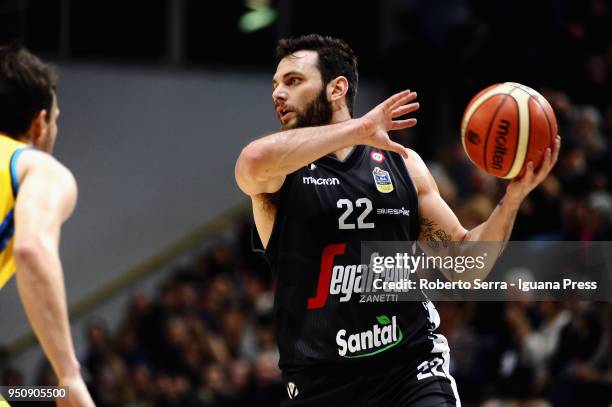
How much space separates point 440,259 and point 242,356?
24.3 feet

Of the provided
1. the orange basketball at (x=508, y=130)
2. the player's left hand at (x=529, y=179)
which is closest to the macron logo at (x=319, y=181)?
the orange basketball at (x=508, y=130)

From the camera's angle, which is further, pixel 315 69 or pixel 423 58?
pixel 423 58

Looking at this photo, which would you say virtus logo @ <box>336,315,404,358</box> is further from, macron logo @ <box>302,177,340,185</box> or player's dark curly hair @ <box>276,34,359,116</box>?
player's dark curly hair @ <box>276,34,359,116</box>

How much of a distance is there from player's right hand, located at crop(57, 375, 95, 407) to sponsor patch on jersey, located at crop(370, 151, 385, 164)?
245cm

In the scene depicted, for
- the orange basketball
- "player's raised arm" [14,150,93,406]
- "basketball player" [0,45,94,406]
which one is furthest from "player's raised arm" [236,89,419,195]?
"player's raised arm" [14,150,93,406]

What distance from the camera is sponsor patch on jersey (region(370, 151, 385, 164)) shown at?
18.0 feet

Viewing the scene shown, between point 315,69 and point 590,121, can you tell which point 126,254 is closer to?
point 590,121

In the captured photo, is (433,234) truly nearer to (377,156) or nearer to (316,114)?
(377,156)

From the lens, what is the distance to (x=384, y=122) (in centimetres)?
474

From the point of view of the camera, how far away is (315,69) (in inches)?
220

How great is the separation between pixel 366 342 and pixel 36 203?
2.01 meters

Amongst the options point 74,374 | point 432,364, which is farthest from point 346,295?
point 74,374

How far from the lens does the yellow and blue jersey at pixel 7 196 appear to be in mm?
3822

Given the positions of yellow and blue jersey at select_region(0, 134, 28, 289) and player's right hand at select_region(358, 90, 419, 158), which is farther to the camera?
player's right hand at select_region(358, 90, 419, 158)
